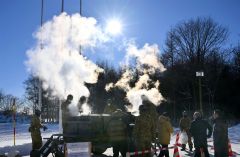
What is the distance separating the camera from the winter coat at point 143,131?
1105cm

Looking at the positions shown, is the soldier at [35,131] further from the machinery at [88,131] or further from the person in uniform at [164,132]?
the person in uniform at [164,132]

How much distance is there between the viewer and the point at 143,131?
1109 cm

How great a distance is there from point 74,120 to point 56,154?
1942 millimetres

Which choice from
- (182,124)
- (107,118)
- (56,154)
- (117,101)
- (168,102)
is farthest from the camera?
(168,102)

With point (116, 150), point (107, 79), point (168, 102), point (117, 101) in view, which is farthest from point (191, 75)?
point (116, 150)

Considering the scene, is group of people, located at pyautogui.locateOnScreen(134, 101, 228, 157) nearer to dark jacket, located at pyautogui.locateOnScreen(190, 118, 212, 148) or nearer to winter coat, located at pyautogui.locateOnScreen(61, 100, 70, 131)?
dark jacket, located at pyautogui.locateOnScreen(190, 118, 212, 148)

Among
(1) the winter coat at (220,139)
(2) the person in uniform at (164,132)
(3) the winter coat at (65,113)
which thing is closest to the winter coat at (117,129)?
(2) the person in uniform at (164,132)

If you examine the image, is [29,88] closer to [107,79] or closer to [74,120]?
[107,79]

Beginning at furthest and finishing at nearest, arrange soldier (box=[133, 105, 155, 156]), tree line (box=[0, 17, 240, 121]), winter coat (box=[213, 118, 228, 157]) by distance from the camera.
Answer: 1. tree line (box=[0, 17, 240, 121])
2. winter coat (box=[213, 118, 228, 157])
3. soldier (box=[133, 105, 155, 156])

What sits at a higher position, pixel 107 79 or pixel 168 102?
pixel 107 79

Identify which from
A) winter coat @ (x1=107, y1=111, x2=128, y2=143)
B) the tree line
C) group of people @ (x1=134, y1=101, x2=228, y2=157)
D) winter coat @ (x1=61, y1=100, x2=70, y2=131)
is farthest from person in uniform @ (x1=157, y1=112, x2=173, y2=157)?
the tree line

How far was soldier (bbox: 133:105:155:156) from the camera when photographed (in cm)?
1105

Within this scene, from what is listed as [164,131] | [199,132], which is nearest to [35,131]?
[164,131]

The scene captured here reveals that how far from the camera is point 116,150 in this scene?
14.5m
